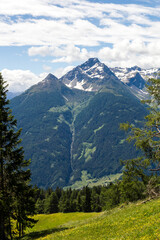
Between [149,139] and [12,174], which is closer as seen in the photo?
[149,139]

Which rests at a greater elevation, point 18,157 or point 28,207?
point 18,157

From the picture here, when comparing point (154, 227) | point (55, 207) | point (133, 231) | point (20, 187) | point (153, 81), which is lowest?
point (55, 207)

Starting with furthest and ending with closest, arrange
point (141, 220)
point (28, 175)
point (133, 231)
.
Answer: point (28, 175), point (141, 220), point (133, 231)

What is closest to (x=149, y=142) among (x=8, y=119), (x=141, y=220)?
(x=141, y=220)

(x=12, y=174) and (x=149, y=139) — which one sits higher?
(x=149, y=139)

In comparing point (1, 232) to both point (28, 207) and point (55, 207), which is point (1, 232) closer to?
point (28, 207)

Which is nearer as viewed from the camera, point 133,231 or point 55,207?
point 133,231

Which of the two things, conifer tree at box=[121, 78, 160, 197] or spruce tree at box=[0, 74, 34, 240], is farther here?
spruce tree at box=[0, 74, 34, 240]

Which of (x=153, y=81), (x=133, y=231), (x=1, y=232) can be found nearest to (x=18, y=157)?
(x=1, y=232)

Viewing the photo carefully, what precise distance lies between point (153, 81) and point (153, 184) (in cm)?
1327

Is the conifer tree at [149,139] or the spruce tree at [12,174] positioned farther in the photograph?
the spruce tree at [12,174]

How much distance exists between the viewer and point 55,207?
125000mm

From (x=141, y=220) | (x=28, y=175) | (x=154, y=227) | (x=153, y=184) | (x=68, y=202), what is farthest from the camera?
(x=68, y=202)

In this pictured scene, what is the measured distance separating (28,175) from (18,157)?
10.5 ft
